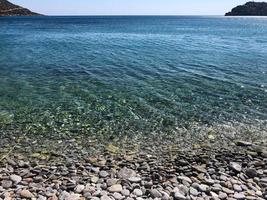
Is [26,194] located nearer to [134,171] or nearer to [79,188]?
[79,188]

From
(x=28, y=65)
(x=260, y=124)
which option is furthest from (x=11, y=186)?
(x=28, y=65)

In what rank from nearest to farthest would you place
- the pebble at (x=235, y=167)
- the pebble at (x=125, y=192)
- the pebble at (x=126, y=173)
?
the pebble at (x=125, y=192), the pebble at (x=126, y=173), the pebble at (x=235, y=167)

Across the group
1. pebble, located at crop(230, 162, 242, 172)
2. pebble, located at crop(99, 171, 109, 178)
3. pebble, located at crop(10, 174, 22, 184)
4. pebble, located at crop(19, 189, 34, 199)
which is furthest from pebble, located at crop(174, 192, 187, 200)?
pebble, located at crop(10, 174, 22, 184)

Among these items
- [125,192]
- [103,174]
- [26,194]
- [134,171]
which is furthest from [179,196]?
[26,194]

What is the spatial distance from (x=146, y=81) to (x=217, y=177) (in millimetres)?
17659

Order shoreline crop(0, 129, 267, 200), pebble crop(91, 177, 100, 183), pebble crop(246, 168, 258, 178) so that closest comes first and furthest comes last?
shoreline crop(0, 129, 267, 200) → pebble crop(91, 177, 100, 183) → pebble crop(246, 168, 258, 178)

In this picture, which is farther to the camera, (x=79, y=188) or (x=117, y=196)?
(x=79, y=188)

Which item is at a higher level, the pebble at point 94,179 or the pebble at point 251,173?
the pebble at point 94,179

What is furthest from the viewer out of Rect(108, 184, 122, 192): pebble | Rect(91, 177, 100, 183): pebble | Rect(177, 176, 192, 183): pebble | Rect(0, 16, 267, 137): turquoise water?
Rect(0, 16, 267, 137): turquoise water

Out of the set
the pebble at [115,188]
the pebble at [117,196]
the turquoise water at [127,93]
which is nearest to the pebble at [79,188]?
the pebble at [115,188]

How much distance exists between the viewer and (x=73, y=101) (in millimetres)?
23391

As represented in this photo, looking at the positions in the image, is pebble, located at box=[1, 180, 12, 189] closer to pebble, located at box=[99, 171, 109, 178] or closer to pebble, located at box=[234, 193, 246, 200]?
pebble, located at box=[99, 171, 109, 178]

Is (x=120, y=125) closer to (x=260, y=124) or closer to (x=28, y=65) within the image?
(x=260, y=124)

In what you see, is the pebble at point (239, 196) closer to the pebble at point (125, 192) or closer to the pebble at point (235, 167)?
the pebble at point (235, 167)
